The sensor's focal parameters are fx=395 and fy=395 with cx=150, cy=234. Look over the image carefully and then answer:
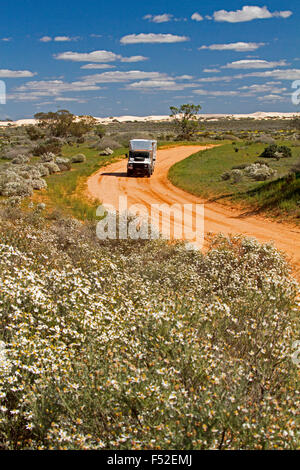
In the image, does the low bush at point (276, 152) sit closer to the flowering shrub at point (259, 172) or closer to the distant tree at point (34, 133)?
the flowering shrub at point (259, 172)

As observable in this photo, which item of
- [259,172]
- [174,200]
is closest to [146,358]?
[174,200]

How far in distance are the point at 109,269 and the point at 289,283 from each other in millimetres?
3668

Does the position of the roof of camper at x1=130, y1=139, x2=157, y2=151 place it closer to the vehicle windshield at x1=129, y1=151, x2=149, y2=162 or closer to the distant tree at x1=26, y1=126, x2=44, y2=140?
the vehicle windshield at x1=129, y1=151, x2=149, y2=162

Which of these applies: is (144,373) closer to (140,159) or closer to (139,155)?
(140,159)

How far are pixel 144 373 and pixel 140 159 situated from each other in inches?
1034

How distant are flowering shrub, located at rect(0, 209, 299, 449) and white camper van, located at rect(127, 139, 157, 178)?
73.5ft

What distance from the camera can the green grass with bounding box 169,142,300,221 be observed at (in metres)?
18.0

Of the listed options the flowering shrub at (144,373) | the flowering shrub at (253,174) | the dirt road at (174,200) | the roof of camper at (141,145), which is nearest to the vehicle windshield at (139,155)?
the roof of camper at (141,145)

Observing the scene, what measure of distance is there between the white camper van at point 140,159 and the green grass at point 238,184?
1.91 meters

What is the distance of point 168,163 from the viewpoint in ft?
118

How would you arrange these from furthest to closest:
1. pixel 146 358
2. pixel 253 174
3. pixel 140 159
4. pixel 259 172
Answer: pixel 140 159
pixel 253 174
pixel 259 172
pixel 146 358

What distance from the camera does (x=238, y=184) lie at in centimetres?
2334

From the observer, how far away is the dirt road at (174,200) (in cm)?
1440

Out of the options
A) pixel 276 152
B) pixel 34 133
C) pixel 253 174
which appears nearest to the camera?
pixel 253 174
